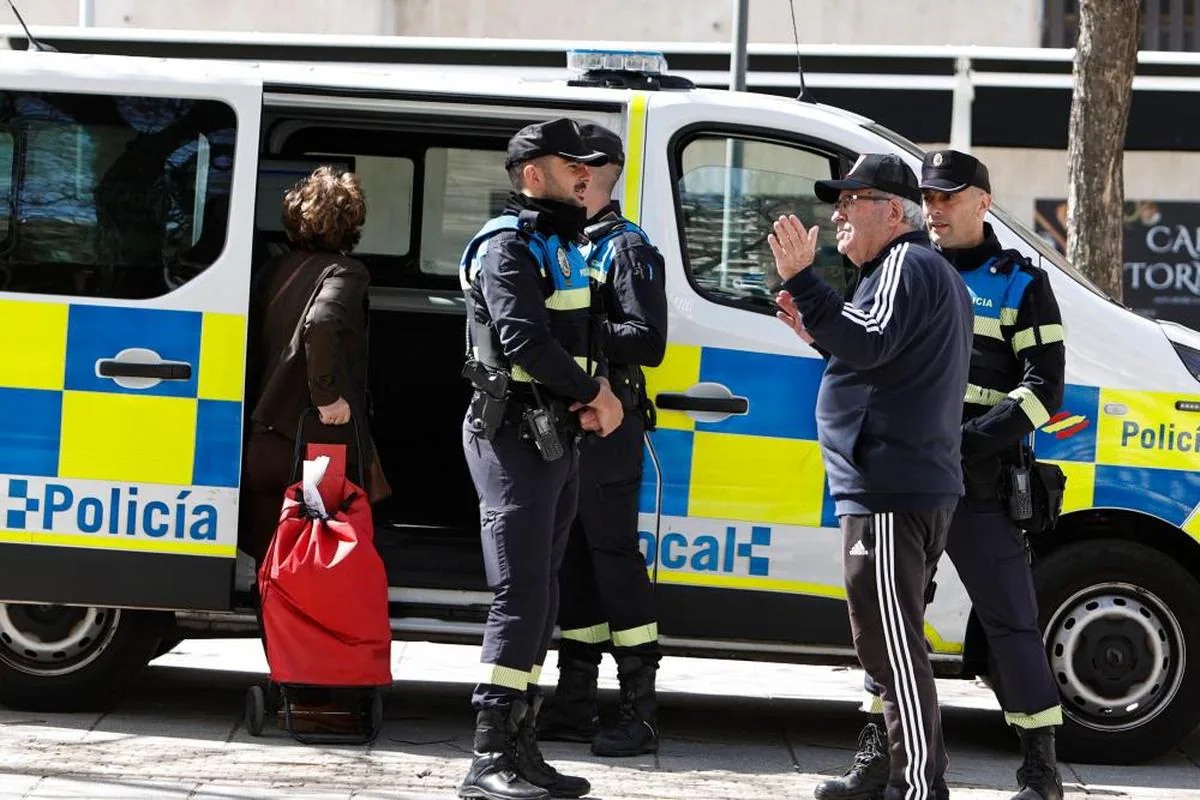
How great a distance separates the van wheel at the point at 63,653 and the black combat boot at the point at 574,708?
1327 mm

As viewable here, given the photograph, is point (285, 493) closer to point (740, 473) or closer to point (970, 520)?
point (740, 473)

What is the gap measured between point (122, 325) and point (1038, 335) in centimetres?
269

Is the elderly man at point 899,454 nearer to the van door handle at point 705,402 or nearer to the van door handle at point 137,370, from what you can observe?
the van door handle at point 705,402

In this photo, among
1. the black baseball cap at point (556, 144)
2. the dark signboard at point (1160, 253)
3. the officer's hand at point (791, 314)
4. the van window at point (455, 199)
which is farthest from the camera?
the dark signboard at point (1160, 253)

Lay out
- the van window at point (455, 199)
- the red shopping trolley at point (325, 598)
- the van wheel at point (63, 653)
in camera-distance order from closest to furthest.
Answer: the red shopping trolley at point (325, 598), the van wheel at point (63, 653), the van window at point (455, 199)

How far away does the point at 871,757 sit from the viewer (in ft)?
16.8

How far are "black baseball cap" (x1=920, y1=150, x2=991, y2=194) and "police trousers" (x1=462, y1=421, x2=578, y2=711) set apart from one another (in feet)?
4.06

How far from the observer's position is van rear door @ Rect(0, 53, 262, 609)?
560 cm

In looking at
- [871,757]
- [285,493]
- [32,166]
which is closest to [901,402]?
[871,757]

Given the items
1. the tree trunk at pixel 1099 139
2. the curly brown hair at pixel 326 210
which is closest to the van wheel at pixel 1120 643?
the curly brown hair at pixel 326 210

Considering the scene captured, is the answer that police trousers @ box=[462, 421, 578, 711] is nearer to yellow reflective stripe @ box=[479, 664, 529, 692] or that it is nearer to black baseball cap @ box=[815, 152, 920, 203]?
yellow reflective stripe @ box=[479, 664, 529, 692]

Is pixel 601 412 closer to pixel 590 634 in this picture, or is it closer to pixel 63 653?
pixel 590 634

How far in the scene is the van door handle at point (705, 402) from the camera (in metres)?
5.59

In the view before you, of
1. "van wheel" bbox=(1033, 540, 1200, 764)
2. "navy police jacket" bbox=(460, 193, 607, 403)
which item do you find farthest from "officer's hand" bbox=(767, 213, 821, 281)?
"van wheel" bbox=(1033, 540, 1200, 764)
